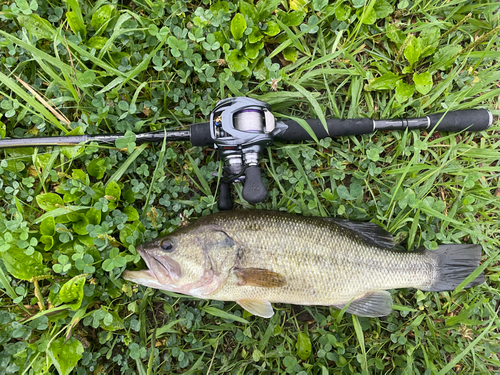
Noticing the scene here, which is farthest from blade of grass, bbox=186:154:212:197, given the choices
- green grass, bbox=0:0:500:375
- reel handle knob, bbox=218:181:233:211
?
reel handle knob, bbox=218:181:233:211

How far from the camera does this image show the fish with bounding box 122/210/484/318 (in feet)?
8.84

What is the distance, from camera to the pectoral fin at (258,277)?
2688mm

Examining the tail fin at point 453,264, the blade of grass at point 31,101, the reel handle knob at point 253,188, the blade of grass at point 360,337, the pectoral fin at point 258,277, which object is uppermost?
the blade of grass at point 31,101

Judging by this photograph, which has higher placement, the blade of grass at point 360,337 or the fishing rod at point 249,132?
the fishing rod at point 249,132

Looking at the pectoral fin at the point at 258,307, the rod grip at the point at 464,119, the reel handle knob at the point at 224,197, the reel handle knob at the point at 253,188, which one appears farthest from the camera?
the rod grip at the point at 464,119

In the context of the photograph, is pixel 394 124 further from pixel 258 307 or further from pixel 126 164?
pixel 126 164

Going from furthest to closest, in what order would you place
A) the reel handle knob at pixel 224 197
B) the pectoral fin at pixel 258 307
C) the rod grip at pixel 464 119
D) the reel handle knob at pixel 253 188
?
the rod grip at pixel 464 119 < the reel handle knob at pixel 224 197 < the pectoral fin at pixel 258 307 < the reel handle knob at pixel 253 188

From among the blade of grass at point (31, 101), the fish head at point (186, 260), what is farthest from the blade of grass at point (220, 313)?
the blade of grass at point (31, 101)

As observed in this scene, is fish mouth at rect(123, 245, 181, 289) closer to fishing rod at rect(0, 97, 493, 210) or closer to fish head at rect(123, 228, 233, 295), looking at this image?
fish head at rect(123, 228, 233, 295)

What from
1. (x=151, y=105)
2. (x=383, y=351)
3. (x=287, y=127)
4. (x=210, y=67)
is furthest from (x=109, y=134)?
(x=383, y=351)

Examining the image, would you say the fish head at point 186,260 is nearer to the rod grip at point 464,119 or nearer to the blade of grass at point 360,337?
the blade of grass at point 360,337

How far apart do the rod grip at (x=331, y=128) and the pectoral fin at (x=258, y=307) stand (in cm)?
155

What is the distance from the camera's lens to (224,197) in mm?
2938

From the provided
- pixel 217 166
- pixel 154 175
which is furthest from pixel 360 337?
pixel 154 175
